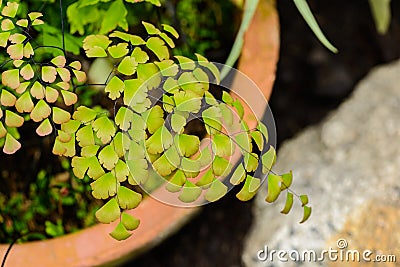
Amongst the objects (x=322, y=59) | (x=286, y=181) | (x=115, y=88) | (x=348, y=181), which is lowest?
(x=322, y=59)

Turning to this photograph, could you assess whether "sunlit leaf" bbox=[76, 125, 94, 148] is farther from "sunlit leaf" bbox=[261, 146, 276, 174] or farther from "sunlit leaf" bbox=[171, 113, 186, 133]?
"sunlit leaf" bbox=[261, 146, 276, 174]

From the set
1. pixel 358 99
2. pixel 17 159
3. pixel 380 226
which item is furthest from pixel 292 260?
pixel 17 159

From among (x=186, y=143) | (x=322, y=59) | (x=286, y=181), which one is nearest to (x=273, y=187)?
(x=286, y=181)

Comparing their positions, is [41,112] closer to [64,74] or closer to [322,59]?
[64,74]

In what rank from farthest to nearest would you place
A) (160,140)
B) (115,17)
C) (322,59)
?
(322,59) < (115,17) < (160,140)

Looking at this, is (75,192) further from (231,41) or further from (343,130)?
(343,130)

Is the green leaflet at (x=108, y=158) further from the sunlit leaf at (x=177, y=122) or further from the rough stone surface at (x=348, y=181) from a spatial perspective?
the rough stone surface at (x=348, y=181)
